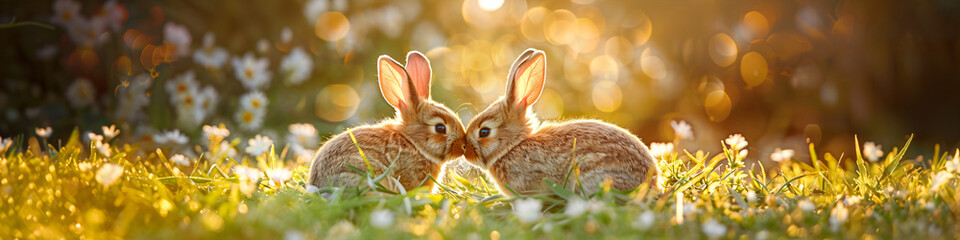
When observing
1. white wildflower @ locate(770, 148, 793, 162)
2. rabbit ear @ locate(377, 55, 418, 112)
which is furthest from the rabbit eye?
white wildflower @ locate(770, 148, 793, 162)

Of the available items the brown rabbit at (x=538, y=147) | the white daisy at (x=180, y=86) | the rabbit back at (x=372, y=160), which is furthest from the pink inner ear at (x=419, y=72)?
the white daisy at (x=180, y=86)

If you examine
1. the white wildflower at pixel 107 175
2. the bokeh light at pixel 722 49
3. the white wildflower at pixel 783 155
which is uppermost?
the bokeh light at pixel 722 49

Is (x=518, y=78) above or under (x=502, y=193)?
above

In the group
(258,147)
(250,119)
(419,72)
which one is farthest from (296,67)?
(419,72)

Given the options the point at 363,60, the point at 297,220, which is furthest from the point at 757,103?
the point at 297,220

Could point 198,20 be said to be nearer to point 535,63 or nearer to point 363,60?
point 363,60

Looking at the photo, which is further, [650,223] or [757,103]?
[757,103]

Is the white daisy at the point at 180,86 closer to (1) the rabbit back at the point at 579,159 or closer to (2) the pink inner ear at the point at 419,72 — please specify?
(2) the pink inner ear at the point at 419,72
